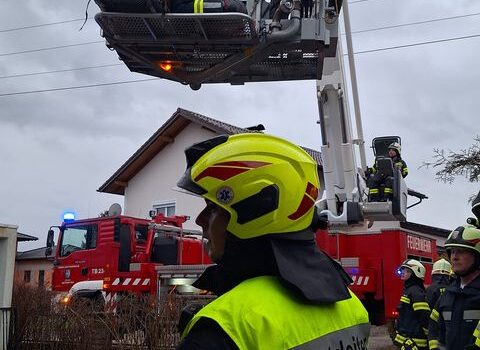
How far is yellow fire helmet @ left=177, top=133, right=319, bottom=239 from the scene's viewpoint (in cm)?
167

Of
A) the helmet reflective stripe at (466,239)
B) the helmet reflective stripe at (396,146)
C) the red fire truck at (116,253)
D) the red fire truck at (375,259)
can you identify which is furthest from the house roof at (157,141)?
the helmet reflective stripe at (466,239)

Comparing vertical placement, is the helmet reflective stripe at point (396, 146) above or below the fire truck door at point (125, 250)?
above

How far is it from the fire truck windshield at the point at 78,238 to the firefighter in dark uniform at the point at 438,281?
766cm

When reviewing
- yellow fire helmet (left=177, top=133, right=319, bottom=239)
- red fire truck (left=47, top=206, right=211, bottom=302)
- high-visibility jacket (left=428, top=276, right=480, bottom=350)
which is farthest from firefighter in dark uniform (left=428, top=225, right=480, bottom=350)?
red fire truck (left=47, top=206, right=211, bottom=302)

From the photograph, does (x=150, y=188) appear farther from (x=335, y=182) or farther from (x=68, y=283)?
(x=335, y=182)

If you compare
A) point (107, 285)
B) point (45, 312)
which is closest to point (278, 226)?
point (45, 312)

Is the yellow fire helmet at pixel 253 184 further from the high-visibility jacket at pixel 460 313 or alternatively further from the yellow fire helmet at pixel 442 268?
the yellow fire helmet at pixel 442 268

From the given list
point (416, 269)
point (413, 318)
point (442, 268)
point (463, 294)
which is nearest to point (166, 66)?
point (463, 294)

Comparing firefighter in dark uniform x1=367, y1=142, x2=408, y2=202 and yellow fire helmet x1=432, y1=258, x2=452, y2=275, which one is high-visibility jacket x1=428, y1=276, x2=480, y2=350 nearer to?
yellow fire helmet x1=432, y1=258, x2=452, y2=275

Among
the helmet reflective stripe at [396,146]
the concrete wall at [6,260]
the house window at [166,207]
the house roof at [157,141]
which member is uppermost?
the house roof at [157,141]

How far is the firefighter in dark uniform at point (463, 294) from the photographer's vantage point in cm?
436

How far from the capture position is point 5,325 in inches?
314

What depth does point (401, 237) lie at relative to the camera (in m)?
9.30

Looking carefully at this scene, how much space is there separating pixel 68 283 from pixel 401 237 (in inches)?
288
